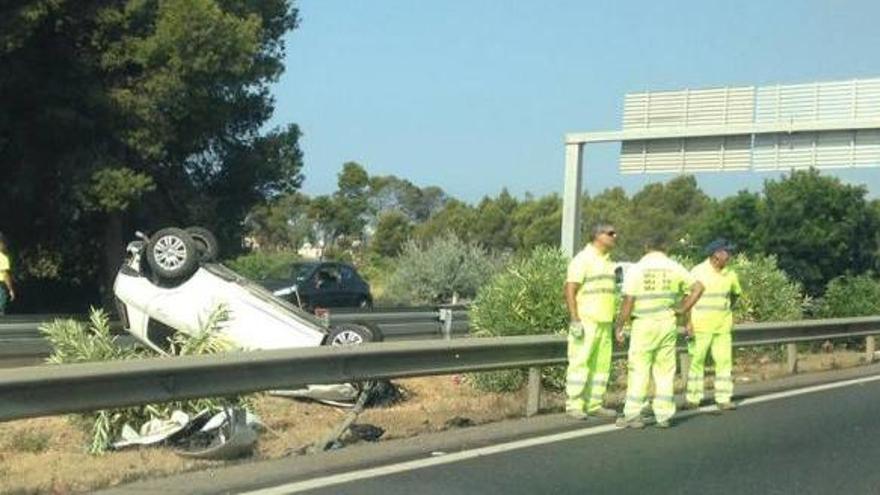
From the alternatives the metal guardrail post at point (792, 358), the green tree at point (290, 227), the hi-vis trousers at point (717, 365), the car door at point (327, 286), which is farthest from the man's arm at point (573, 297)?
the green tree at point (290, 227)

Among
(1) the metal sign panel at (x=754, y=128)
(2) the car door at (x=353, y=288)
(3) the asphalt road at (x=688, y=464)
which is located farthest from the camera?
(2) the car door at (x=353, y=288)

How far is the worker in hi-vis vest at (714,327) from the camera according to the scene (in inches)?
494

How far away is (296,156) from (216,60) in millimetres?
5903

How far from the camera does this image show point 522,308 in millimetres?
14516

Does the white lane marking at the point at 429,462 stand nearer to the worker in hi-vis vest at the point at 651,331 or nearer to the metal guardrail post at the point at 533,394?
the worker in hi-vis vest at the point at 651,331

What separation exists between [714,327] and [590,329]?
6.69 ft

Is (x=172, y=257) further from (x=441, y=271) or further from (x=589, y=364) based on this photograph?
Result: (x=441, y=271)

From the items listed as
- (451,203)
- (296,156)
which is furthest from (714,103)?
(451,203)

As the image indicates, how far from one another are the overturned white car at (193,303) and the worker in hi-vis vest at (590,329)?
2.85 m

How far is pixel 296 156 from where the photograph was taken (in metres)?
32.4

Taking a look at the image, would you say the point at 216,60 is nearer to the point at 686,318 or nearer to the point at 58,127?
the point at 58,127

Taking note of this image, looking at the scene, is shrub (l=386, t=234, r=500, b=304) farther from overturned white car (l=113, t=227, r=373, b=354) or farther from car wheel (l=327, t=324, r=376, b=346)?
overturned white car (l=113, t=227, r=373, b=354)

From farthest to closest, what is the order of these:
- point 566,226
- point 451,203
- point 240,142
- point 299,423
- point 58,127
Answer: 1. point 451,203
2. point 240,142
3. point 566,226
4. point 58,127
5. point 299,423

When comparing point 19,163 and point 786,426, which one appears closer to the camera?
point 786,426
